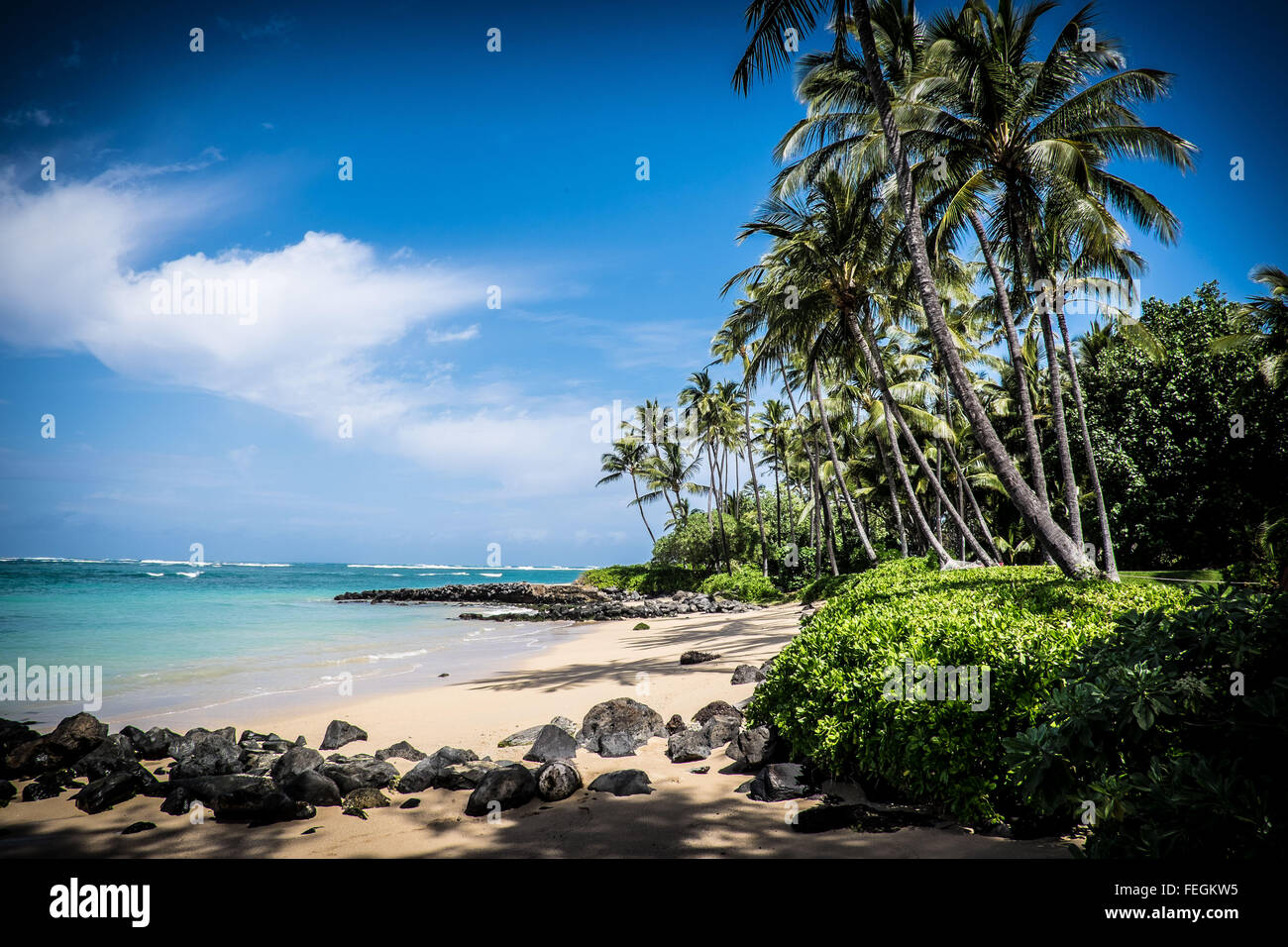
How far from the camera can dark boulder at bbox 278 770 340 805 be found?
4895mm

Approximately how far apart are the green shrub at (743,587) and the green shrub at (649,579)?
4087 mm

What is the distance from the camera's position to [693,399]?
40844mm

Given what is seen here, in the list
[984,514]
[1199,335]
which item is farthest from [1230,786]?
[984,514]

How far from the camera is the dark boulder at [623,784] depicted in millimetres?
4797

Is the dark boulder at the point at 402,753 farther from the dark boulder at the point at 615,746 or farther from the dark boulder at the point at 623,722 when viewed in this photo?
the dark boulder at the point at 615,746

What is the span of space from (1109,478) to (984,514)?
38.5 feet

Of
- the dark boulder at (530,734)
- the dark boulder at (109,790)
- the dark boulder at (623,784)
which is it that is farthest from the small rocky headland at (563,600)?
the dark boulder at (109,790)

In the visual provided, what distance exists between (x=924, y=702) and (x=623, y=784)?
2344 mm

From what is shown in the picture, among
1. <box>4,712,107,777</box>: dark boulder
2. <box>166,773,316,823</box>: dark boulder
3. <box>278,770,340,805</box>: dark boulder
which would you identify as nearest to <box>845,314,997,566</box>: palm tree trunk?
<box>278,770,340,805</box>: dark boulder

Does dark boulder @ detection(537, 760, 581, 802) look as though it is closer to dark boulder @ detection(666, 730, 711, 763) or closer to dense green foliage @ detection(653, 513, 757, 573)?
dark boulder @ detection(666, 730, 711, 763)

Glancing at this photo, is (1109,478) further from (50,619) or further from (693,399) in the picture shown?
(50,619)

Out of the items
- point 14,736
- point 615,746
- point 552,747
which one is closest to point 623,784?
point 615,746

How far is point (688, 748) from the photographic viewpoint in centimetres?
580

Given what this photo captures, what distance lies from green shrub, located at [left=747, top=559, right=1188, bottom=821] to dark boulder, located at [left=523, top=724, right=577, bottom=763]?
6.18ft
